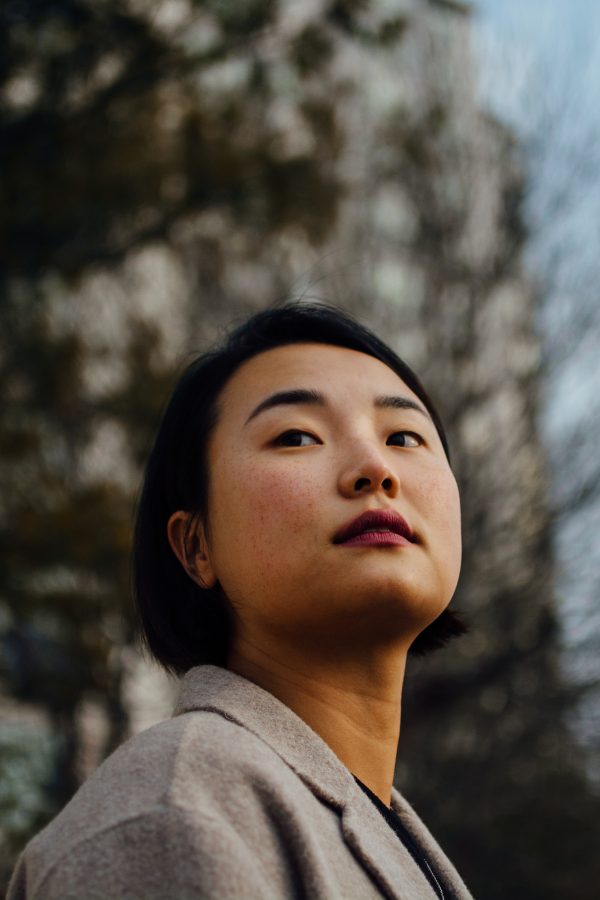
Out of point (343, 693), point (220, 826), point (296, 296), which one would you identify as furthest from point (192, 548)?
point (296, 296)

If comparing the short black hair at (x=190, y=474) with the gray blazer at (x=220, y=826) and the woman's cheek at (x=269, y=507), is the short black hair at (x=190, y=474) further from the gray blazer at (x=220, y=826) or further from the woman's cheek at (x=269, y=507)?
the gray blazer at (x=220, y=826)

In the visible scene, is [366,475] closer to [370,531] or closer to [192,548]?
[370,531]

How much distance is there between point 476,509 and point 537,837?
2143 millimetres

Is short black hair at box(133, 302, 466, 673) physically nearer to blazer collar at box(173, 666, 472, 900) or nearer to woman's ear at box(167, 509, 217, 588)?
woman's ear at box(167, 509, 217, 588)

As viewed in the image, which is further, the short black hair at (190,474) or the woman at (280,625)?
the short black hair at (190,474)

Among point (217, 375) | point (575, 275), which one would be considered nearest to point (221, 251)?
point (575, 275)

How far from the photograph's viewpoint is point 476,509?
4.95 metres

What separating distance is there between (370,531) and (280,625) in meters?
0.23

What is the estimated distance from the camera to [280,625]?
128cm

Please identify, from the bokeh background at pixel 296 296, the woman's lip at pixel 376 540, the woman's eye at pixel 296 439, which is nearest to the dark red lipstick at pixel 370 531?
the woman's lip at pixel 376 540

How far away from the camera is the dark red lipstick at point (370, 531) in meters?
1.23

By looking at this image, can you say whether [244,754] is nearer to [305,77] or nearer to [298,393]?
[298,393]

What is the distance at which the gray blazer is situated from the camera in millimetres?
822

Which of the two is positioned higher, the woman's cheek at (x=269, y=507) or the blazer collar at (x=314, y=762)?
the woman's cheek at (x=269, y=507)
